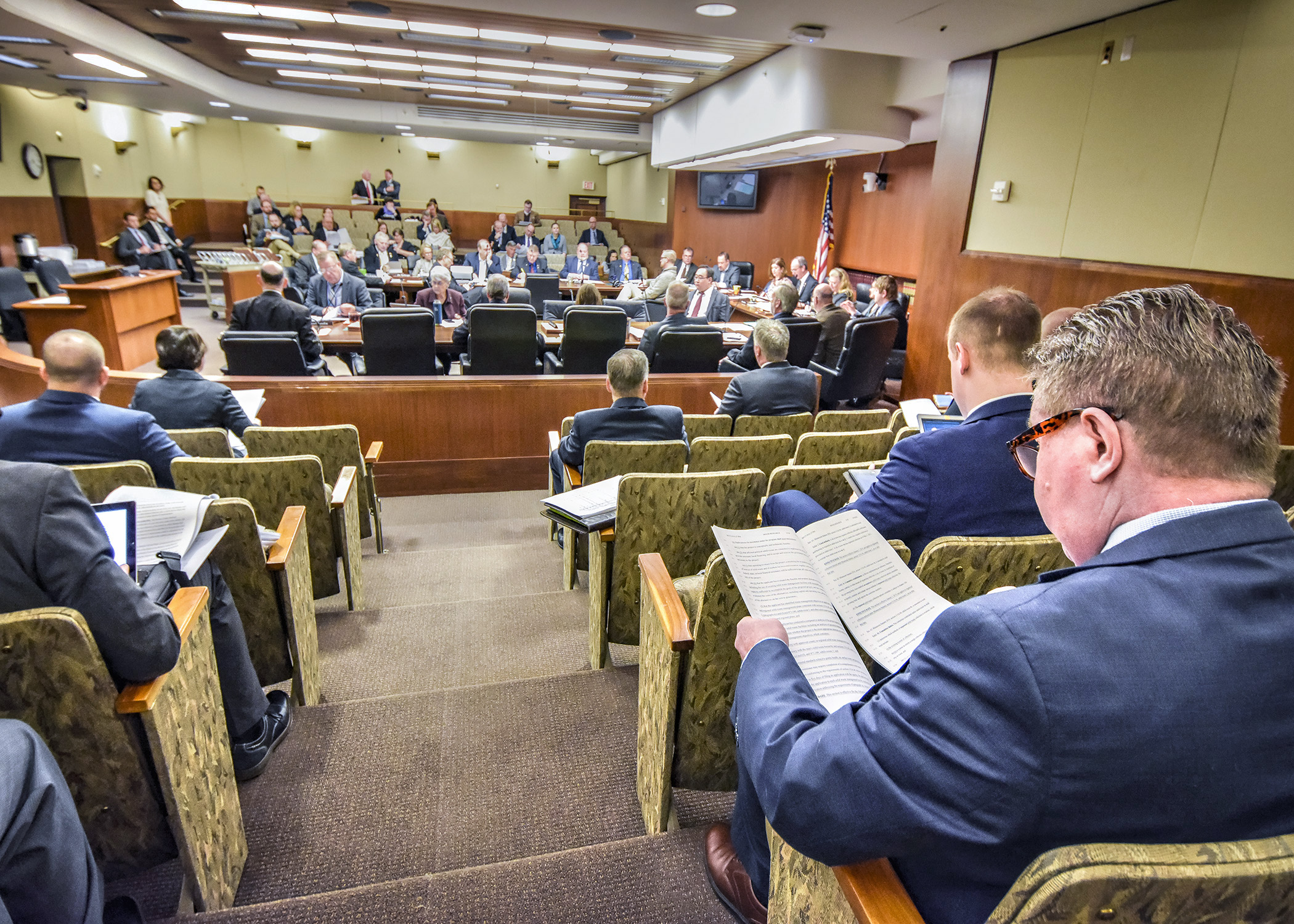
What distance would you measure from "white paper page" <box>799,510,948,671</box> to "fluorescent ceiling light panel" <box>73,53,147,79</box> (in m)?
9.53

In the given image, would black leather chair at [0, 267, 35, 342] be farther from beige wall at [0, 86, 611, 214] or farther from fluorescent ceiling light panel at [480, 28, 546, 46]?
fluorescent ceiling light panel at [480, 28, 546, 46]

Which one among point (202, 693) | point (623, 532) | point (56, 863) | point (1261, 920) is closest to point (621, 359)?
point (623, 532)

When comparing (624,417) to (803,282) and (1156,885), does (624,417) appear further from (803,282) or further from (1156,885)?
(803,282)

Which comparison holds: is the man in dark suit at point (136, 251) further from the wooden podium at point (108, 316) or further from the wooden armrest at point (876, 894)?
the wooden armrest at point (876, 894)

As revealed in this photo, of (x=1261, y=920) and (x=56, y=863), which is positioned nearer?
(x=1261, y=920)

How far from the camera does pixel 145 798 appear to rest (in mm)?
1283

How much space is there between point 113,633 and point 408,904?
749mm

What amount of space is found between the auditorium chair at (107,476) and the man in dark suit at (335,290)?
16.2 feet

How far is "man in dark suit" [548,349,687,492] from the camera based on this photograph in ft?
9.20

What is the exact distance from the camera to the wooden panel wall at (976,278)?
314cm

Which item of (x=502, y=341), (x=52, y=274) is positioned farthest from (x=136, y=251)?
(x=502, y=341)

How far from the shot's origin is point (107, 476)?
2.08 m

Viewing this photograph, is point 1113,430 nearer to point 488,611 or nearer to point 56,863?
point 56,863

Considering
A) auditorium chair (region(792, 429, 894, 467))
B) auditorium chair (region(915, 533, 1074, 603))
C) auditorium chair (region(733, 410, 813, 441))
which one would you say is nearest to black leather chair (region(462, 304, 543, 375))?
auditorium chair (region(733, 410, 813, 441))
